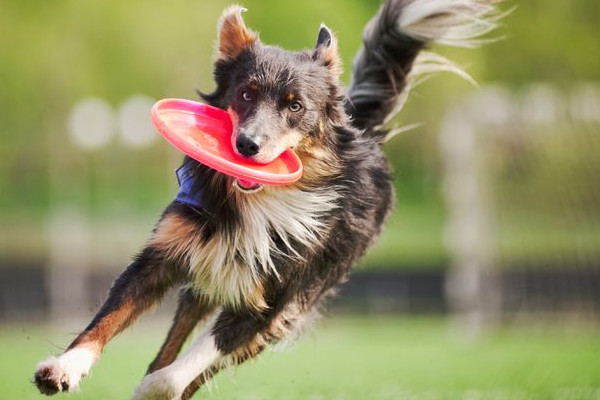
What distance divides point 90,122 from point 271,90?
2223 centimetres

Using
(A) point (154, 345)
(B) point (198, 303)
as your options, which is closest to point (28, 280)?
(A) point (154, 345)

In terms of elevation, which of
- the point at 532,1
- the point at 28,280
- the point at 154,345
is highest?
the point at 532,1

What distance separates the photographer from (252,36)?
21.2 feet

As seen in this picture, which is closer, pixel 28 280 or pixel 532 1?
pixel 28 280

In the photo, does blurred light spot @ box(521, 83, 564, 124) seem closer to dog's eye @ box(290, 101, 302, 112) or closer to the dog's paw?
dog's eye @ box(290, 101, 302, 112)

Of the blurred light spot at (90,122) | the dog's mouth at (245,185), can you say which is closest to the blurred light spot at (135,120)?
the blurred light spot at (90,122)

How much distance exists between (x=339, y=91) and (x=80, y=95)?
21937mm

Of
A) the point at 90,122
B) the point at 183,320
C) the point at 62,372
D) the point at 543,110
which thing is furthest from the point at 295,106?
the point at 90,122

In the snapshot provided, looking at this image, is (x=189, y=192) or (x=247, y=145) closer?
(x=247, y=145)

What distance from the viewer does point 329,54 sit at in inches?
257

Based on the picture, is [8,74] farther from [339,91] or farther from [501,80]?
[339,91]

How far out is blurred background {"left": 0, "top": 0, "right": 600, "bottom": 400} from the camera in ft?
37.8

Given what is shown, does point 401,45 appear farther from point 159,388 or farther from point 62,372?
point 62,372

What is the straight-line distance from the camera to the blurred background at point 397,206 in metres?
11.5
